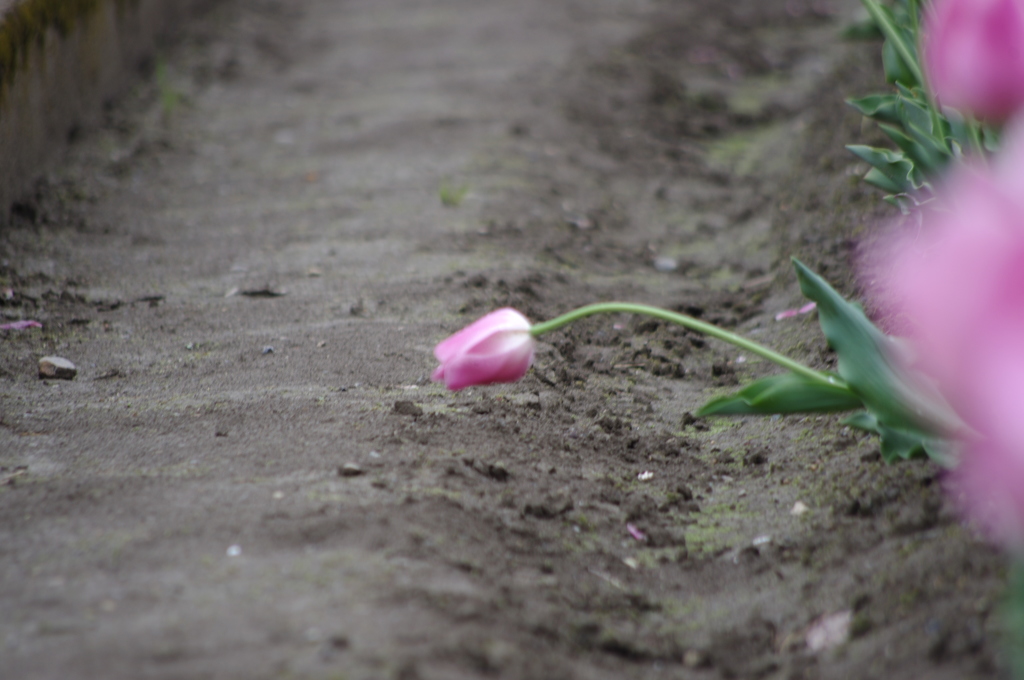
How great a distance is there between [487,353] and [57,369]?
3.98 feet

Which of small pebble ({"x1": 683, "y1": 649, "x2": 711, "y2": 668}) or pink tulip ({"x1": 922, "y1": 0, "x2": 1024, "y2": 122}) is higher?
pink tulip ({"x1": 922, "y1": 0, "x2": 1024, "y2": 122})

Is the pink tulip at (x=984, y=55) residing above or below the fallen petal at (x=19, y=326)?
above

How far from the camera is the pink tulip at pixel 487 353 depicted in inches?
44.1

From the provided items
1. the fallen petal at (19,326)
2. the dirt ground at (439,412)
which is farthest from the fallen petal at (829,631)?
the fallen petal at (19,326)

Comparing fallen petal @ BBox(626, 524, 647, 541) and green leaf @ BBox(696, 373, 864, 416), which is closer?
green leaf @ BBox(696, 373, 864, 416)

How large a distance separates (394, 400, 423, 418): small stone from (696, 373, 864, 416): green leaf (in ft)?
2.15

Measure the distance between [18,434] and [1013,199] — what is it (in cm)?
162

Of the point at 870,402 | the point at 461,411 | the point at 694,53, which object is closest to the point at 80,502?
the point at 461,411

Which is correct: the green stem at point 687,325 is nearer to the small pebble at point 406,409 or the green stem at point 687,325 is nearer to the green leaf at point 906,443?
the green leaf at point 906,443

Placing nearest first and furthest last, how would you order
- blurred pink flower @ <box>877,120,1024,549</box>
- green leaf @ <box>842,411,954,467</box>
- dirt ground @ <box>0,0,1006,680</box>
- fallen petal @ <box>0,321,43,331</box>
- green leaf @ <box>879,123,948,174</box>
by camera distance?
blurred pink flower @ <box>877,120,1024,549</box> → dirt ground @ <box>0,0,1006,680</box> → green leaf @ <box>842,411,954,467</box> → green leaf @ <box>879,123,948,174</box> → fallen petal @ <box>0,321,43,331</box>

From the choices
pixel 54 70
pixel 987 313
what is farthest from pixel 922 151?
pixel 54 70

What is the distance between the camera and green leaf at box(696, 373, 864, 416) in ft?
3.72

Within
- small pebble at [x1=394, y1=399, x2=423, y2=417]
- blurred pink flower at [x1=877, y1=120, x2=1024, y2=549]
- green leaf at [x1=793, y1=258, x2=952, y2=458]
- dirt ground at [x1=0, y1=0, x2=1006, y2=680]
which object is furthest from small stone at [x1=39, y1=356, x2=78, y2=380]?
blurred pink flower at [x1=877, y1=120, x2=1024, y2=549]

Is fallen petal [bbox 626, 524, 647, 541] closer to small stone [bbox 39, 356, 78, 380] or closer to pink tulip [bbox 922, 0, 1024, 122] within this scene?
pink tulip [bbox 922, 0, 1024, 122]
